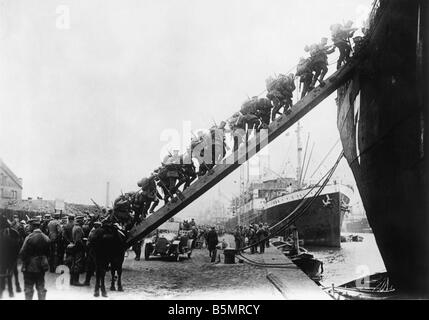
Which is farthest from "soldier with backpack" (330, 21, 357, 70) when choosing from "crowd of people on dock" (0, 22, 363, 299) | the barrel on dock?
the barrel on dock

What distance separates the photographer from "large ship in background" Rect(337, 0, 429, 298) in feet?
23.0

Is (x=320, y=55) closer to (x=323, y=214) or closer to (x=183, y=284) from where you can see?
(x=183, y=284)

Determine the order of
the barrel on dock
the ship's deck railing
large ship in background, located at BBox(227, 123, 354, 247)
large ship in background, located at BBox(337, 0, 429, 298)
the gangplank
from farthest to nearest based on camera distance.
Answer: large ship in background, located at BBox(227, 123, 354, 247)
the barrel on dock
the gangplank
the ship's deck railing
large ship in background, located at BBox(337, 0, 429, 298)

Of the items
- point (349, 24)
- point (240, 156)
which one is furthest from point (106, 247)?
point (349, 24)

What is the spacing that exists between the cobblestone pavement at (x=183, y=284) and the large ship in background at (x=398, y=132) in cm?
293

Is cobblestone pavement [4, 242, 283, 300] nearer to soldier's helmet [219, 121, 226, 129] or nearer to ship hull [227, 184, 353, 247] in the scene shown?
soldier's helmet [219, 121, 226, 129]

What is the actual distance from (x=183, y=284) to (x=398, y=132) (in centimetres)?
553

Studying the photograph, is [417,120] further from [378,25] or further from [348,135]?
[348,135]

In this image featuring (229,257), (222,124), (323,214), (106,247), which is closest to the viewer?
(106,247)

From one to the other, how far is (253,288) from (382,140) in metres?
4.45

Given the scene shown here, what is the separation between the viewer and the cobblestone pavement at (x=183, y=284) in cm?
682

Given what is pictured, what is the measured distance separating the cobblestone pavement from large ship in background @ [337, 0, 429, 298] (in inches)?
116

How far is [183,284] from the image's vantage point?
8086mm
